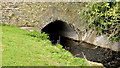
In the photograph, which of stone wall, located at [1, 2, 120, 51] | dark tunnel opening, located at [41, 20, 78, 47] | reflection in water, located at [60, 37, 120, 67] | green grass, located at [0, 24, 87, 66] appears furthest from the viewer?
dark tunnel opening, located at [41, 20, 78, 47]

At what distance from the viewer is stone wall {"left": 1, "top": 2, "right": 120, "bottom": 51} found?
31.5 ft

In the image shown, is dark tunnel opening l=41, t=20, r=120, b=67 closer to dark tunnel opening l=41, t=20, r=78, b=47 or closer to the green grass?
dark tunnel opening l=41, t=20, r=78, b=47

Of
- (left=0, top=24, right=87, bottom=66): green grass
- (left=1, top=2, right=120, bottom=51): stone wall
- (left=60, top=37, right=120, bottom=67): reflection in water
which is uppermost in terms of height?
(left=1, top=2, right=120, bottom=51): stone wall

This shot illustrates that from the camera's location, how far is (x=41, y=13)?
32.3ft

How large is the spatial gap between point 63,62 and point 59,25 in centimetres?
950

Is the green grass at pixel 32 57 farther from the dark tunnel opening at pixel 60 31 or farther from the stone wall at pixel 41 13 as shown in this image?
the dark tunnel opening at pixel 60 31

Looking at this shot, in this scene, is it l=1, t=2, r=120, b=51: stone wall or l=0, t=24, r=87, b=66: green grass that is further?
l=1, t=2, r=120, b=51: stone wall

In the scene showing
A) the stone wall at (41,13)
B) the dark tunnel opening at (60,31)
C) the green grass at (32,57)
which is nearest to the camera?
the green grass at (32,57)

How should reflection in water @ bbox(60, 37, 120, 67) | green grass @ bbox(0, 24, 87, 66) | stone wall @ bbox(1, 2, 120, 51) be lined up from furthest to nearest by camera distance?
stone wall @ bbox(1, 2, 120, 51) → reflection in water @ bbox(60, 37, 120, 67) → green grass @ bbox(0, 24, 87, 66)

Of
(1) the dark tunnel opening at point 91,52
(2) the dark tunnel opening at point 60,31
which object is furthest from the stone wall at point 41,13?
(2) the dark tunnel opening at point 60,31

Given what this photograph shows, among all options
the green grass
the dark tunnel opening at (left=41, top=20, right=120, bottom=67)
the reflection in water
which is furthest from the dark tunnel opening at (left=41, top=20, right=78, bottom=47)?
the green grass

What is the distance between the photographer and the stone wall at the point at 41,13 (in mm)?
9609

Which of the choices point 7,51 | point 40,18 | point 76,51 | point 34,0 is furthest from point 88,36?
point 7,51

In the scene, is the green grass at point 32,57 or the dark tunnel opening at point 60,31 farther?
the dark tunnel opening at point 60,31
